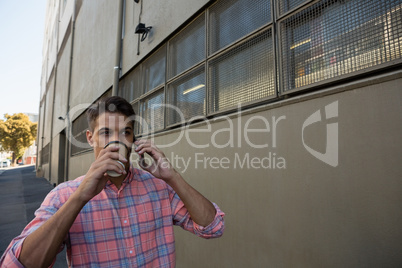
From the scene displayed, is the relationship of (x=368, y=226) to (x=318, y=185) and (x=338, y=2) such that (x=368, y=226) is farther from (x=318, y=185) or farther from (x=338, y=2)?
(x=338, y=2)

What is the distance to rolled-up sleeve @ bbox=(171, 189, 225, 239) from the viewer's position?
1461 millimetres

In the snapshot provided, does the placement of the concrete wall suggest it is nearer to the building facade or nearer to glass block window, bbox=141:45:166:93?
the building facade

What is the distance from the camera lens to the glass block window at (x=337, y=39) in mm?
1709

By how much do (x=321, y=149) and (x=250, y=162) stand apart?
79cm

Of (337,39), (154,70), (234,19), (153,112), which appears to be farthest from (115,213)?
(154,70)

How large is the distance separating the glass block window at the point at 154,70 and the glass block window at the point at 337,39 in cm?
272

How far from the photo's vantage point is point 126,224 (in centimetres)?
139

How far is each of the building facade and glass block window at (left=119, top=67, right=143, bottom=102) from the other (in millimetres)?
1501

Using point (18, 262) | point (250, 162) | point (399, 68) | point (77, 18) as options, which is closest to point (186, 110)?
point (250, 162)

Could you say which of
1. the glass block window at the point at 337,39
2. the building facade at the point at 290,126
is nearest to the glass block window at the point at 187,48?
the building facade at the point at 290,126

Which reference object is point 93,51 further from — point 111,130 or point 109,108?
point 111,130

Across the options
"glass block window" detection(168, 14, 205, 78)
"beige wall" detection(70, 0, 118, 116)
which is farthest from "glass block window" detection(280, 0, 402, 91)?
"beige wall" detection(70, 0, 118, 116)

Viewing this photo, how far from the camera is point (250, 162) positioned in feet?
8.43

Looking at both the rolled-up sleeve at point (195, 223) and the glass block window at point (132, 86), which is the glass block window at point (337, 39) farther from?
the glass block window at point (132, 86)
